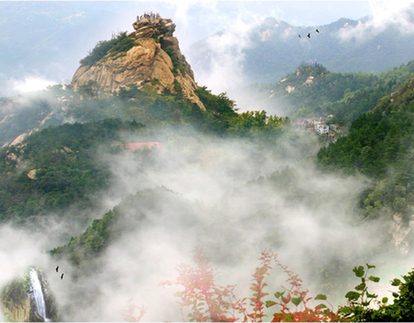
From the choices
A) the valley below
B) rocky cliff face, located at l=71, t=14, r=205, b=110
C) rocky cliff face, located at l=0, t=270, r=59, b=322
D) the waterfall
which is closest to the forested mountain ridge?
rocky cliff face, located at l=71, t=14, r=205, b=110

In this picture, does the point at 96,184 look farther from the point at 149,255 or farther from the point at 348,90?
the point at 348,90

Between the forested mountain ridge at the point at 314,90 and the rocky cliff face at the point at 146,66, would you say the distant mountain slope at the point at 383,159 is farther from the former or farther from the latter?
the forested mountain ridge at the point at 314,90

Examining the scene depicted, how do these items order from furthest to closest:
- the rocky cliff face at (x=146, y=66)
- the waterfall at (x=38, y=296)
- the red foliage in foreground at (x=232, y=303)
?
the rocky cliff face at (x=146, y=66) → the waterfall at (x=38, y=296) → the red foliage in foreground at (x=232, y=303)

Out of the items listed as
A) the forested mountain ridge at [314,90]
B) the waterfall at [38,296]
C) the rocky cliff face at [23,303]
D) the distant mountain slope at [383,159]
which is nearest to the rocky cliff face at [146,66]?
the distant mountain slope at [383,159]

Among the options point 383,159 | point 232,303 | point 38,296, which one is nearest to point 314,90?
point 383,159

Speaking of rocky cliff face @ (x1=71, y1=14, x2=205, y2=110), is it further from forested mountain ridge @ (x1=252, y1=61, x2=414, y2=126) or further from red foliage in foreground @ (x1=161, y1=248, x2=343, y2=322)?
forested mountain ridge @ (x1=252, y1=61, x2=414, y2=126)

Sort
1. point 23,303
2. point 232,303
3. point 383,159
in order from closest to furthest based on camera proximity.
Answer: point 232,303 < point 23,303 < point 383,159

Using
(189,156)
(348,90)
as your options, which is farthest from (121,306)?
(348,90)

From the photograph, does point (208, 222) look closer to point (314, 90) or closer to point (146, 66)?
point (146, 66)

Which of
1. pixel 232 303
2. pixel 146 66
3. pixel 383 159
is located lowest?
pixel 232 303
